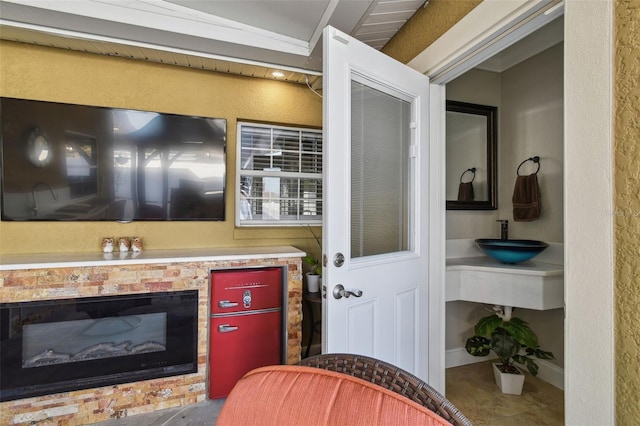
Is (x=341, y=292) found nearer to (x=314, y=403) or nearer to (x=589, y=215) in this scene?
(x=314, y=403)

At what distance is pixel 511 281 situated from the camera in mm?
1866

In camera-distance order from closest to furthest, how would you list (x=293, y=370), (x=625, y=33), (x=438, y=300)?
(x=293, y=370)
(x=625, y=33)
(x=438, y=300)

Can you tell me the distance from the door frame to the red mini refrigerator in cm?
167

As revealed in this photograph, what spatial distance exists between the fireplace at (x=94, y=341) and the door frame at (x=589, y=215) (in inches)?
78.6

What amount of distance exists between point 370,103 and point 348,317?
110 centimetres

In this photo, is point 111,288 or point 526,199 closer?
point 111,288

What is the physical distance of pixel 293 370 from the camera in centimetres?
63

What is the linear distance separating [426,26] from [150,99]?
6.89ft

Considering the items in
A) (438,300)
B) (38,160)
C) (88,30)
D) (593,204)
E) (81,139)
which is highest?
(88,30)

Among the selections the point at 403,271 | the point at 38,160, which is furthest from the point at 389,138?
the point at 38,160

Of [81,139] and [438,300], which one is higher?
[81,139]

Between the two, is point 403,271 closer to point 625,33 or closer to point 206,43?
point 625,33

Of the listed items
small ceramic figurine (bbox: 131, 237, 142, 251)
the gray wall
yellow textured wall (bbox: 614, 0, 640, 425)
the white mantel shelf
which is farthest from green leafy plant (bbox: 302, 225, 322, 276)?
yellow textured wall (bbox: 614, 0, 640, 425)

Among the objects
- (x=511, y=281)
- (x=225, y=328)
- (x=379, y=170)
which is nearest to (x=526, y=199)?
(x=511, y=281)
